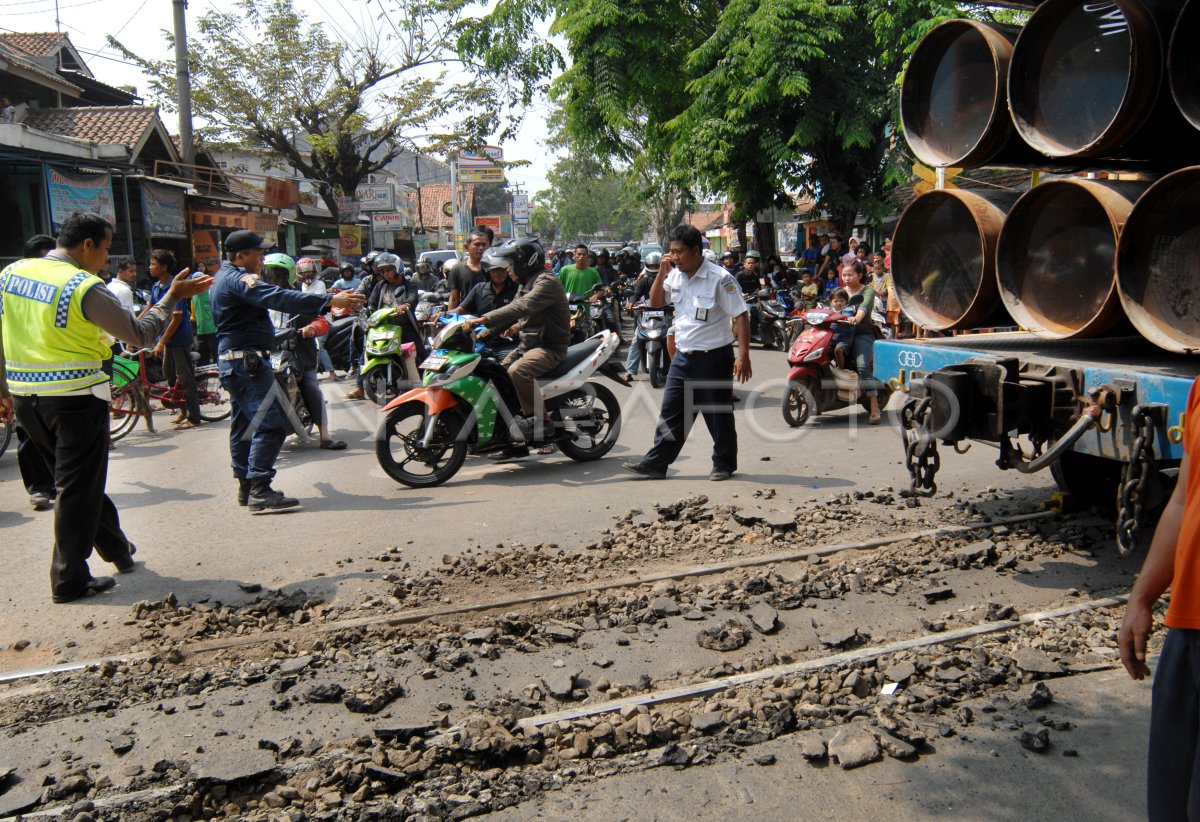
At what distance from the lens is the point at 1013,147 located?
474 cm

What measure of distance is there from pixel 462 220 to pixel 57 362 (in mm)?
43781

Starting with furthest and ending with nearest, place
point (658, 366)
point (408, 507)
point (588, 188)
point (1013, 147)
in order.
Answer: point (588, 188) < point (658, 366) < point (408, 507) < point (1013, 147)

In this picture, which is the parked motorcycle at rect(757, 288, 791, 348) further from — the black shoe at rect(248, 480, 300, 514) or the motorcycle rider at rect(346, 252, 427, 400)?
the black shoe at rect(248, 480, 300, 514)

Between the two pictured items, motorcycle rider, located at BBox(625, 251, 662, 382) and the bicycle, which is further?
motorcycle rider, located at BBox(625, 251, 662, 382)

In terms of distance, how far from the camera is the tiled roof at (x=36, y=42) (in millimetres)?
25359

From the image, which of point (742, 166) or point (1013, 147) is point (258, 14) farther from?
point (1013, 147)

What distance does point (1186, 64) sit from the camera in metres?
3.79

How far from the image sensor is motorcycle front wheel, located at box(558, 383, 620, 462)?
7918 millimetres

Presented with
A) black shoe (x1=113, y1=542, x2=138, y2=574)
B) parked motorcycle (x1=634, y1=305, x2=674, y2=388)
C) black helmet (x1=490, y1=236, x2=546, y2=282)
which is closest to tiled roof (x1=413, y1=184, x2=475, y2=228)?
parked motorcycle (x1=634, y1=305, x2=674, y2=388)

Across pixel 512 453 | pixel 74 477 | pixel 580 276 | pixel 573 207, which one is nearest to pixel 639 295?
pixel 580 276

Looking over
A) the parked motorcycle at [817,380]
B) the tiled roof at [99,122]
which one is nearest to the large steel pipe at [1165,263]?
the parked motorcycle at [817,380]

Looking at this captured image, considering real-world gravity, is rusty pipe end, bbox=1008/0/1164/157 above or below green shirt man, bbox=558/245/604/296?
above

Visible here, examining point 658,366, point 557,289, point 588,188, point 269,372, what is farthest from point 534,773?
point 588,188

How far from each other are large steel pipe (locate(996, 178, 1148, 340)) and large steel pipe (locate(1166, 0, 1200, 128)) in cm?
46
